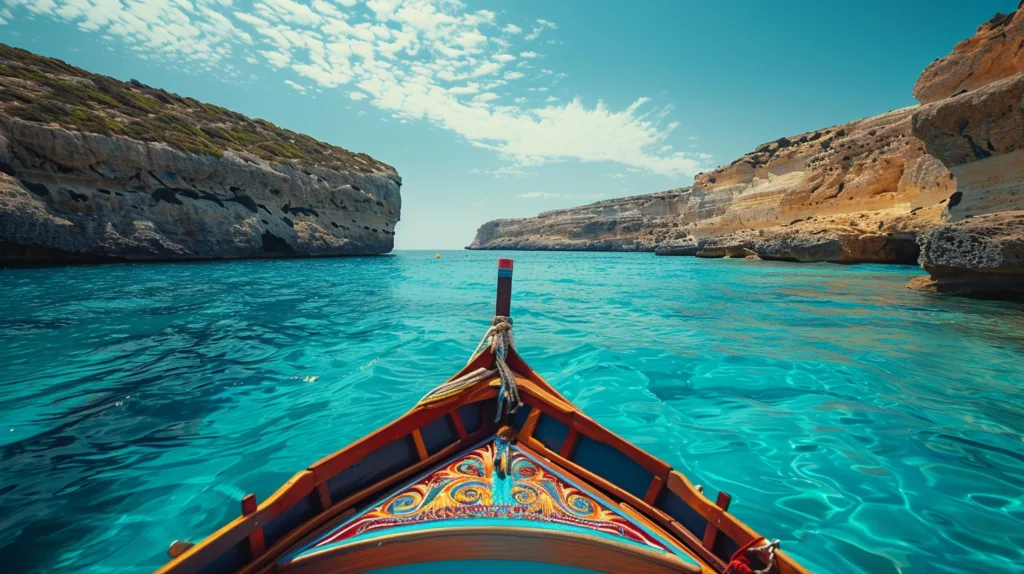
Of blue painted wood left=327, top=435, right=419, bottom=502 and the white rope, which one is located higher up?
the white rope

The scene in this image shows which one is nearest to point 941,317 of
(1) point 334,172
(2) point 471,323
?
(2) point 471,323

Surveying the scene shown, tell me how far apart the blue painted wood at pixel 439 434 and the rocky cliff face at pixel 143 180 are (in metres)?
24.4

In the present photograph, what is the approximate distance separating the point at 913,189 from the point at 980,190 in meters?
17.8

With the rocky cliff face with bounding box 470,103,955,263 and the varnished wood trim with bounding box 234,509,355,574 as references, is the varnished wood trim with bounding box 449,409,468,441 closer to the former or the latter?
the varnished wood trim with bounding box 234,509,355,574

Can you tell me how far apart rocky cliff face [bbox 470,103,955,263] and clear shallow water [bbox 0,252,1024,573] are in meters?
19.2

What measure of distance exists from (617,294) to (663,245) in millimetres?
41406

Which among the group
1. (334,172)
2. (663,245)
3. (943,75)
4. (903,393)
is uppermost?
(943,75)

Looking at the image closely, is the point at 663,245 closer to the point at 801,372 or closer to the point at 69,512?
the point at 801,372

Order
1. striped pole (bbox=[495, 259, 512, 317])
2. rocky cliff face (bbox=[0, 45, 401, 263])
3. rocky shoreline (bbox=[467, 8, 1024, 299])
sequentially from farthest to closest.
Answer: rocky cliff face (bbox=[0, 45, 401, 263]) → rocky shoreline (bbox=[467, 8, 1024, 299]) → striped pole (bbox=[495, 259, 512, 317])

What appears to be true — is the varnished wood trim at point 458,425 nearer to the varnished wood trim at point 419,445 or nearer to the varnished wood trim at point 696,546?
the varnished wood trim at point 419,445

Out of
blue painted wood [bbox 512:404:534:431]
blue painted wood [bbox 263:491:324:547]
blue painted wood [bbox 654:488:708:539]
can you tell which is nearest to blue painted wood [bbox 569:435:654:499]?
blue painted wood [bbox 654:488:708:539]

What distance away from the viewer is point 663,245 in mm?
53469

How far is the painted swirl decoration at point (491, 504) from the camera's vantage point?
210 centimetres

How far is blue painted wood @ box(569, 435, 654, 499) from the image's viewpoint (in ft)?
8.05
